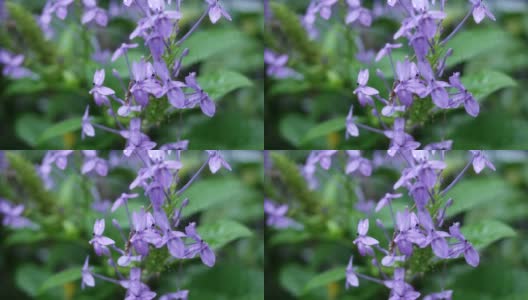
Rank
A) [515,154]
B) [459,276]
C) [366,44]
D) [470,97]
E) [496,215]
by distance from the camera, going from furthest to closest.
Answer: [515,154]
[496,215]
[459,276]
[366,44]
[470,97]

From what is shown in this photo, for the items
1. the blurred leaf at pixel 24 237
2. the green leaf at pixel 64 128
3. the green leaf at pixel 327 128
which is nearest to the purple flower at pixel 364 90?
the green leaf at pixel 327 128

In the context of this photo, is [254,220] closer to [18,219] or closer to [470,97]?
[18,219]

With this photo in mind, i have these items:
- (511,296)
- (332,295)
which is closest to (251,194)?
(332,295)

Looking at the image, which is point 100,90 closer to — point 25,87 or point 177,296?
point 177,296

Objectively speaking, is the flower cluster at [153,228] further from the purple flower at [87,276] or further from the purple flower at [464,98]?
the purple flower at [464,98]

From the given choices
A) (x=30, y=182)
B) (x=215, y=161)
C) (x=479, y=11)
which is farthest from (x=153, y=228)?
(x=479, y=11)

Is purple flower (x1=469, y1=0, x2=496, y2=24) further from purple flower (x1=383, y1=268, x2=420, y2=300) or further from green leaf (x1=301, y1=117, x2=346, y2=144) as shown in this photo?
purple flower (x1=383, y1=268, x2=420, y2=300)
